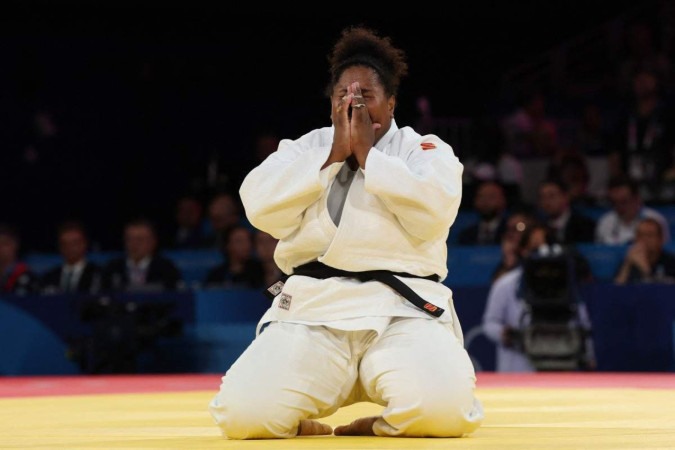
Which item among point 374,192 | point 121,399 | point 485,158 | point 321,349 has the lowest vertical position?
point 121,399

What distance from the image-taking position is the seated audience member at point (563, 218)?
8.31 meters

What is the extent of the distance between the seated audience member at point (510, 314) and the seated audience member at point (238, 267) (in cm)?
160

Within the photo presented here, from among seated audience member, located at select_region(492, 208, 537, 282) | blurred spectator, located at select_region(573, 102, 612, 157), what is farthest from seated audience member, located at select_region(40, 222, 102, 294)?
blurred spectator, located at select_region(573, 102, 612, 157)

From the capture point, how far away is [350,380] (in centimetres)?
351

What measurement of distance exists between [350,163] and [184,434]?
93 cm

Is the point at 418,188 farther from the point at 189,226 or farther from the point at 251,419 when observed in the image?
the point at 189,226

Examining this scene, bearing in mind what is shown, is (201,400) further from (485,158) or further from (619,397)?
(485,158)

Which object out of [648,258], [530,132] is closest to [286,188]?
[648,258]

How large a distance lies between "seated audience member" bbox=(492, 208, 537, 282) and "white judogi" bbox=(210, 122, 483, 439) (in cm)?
392

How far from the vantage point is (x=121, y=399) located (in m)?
5.29

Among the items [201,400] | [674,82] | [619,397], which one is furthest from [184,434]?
[674,82]

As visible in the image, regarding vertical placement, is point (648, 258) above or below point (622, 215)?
below

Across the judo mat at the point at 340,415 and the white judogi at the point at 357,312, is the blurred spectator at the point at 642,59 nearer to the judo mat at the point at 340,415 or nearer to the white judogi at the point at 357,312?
the judo mat at the point at 340,415

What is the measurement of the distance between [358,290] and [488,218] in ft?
16.9
